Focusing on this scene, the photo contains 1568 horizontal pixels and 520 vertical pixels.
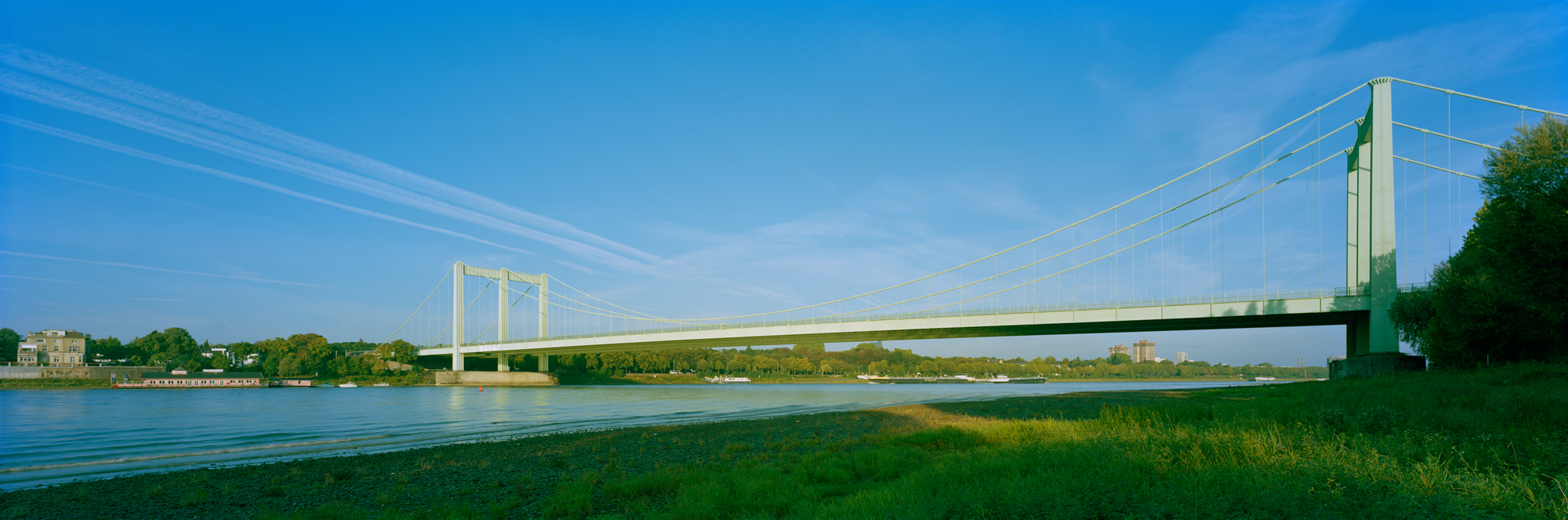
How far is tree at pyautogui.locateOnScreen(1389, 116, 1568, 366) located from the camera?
19.2 m

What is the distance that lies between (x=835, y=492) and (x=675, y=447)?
820 cm

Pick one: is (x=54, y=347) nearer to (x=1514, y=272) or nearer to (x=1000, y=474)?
(x=1000, y=474)

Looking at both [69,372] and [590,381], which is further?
[590,381]

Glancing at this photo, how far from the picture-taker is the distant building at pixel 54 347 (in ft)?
239

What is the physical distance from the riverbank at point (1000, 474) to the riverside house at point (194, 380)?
72.1 metres

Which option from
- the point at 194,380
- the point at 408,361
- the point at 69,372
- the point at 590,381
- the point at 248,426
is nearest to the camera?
the point at 248,426

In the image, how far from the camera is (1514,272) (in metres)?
20.4

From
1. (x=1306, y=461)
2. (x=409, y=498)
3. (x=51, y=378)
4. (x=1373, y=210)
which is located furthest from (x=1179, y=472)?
(x=51, y=378)

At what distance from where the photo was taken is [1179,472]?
6.53 m

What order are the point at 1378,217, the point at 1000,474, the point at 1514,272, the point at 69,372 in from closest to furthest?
the point at 1000,474, the point at 1514,272, the point at 1378,217, the point at 69,372

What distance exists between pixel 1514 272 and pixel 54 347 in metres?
117

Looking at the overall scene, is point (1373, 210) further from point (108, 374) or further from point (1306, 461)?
point (108, 374)

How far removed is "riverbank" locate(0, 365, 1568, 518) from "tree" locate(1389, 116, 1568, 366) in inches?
140

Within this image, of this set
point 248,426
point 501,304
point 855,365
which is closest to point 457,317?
point 501,304
